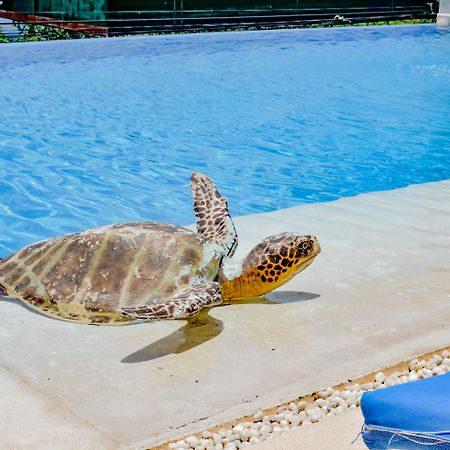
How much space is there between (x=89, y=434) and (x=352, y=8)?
1078 inches

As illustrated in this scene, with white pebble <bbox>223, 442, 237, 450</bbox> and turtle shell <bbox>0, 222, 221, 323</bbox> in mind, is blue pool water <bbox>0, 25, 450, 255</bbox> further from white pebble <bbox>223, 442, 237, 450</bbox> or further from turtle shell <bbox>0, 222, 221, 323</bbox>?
white pebble <bbox>223, 442, 237, 450</bbox>

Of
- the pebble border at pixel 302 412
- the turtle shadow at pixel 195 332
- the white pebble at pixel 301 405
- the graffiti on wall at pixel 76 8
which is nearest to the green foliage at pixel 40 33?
the graffiti on wall at pixel 76 8

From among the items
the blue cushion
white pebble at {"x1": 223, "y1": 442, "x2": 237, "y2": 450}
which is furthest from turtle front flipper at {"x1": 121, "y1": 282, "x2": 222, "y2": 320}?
the blue cushion

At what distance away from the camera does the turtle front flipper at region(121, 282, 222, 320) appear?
16.4ft

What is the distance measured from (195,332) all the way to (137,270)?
55 centimetres

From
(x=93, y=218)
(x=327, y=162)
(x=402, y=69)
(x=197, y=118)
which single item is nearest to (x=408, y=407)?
(x=93, y=218)

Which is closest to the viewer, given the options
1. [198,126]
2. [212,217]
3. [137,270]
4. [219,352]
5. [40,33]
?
[219,352]

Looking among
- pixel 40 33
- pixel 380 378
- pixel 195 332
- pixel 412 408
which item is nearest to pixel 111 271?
pixel 195 332

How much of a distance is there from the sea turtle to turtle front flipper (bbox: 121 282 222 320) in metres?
0.01

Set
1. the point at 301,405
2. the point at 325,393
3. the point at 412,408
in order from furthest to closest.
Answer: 1. the point at 325,393
2. the point at 301,405
3. the point at 412,408

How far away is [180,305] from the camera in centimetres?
509

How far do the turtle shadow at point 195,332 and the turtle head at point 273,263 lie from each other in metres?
0.10

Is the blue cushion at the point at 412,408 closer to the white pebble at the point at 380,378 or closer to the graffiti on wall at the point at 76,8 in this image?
the white pebble at the point at 380,378

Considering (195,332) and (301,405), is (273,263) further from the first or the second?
(301,405)
